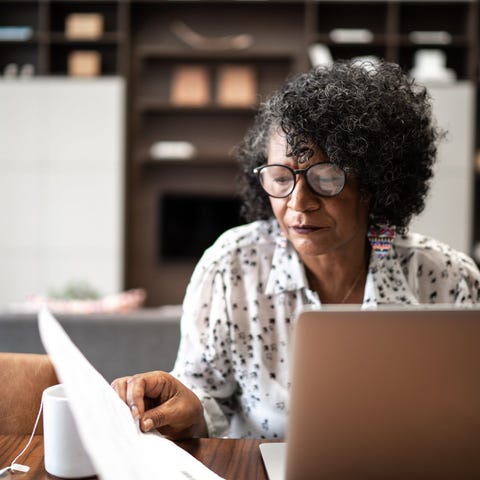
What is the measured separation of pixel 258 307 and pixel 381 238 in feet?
0.92

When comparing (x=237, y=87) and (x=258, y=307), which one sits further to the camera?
(x=237, y=87)

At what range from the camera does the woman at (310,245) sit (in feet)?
3.34

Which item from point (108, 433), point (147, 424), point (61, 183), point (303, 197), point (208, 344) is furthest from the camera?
point (61, 183)

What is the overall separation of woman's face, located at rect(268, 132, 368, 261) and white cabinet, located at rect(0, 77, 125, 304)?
128 inches

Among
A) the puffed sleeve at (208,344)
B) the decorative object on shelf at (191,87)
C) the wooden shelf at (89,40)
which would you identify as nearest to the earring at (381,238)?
the puffed sleeve at (208,344)

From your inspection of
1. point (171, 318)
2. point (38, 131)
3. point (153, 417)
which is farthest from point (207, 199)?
point (153, 417)

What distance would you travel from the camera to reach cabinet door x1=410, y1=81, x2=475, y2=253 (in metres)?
4.01

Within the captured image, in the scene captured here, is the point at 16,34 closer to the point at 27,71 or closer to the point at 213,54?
the point at 27,71

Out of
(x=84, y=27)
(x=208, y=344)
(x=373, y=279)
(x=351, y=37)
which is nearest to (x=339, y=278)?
(x=373, y=279)

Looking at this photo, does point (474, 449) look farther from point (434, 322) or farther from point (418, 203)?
point (418, 203)

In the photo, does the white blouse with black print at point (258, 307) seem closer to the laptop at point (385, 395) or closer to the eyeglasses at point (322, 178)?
the eyeglasses at point (322, 178)

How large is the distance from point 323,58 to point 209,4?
1.00 meters

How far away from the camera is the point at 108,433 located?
55 centimetres

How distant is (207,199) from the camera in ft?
14.4
